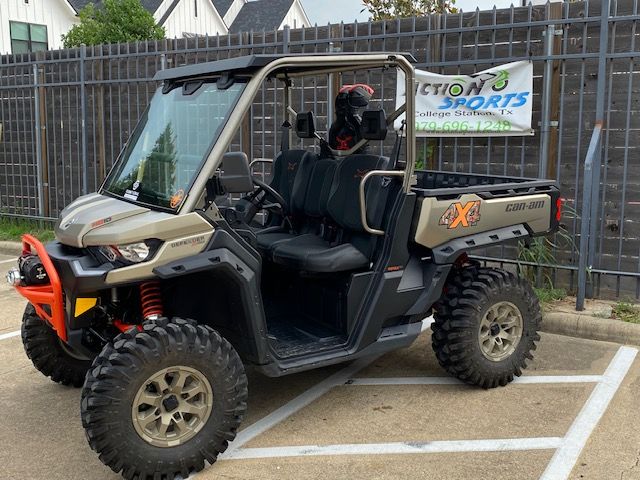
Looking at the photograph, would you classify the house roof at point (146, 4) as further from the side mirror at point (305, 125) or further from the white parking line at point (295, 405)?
the white parking line at point (295, 405)

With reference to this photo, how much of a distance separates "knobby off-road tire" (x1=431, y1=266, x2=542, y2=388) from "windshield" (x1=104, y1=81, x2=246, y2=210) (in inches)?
76.7

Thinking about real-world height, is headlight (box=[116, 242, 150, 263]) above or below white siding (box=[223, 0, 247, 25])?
below

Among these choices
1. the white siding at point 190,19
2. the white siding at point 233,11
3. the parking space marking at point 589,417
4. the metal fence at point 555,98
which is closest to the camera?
the parking space marking at point 589,417

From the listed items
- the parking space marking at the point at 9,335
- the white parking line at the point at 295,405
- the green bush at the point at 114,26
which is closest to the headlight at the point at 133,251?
the white parking line at the point at 295,405

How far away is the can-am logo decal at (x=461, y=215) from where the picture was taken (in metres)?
4.54

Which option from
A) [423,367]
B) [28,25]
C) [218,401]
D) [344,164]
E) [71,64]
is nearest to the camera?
[218,401]

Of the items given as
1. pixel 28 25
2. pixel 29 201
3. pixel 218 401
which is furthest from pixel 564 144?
pixel 28 25

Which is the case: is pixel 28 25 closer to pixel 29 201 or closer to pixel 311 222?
pixel 29 201

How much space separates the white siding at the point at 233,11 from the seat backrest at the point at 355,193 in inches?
1494

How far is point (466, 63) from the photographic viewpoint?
6.93 meters

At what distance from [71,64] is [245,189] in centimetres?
749

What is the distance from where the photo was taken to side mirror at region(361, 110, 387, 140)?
4375 millimetres

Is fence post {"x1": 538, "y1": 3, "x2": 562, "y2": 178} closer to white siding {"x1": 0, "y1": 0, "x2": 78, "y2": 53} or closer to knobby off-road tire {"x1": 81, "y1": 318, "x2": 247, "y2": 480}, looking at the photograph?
knobby off-road tire {"x1": 81, "y1": 318, "x2": 247, "y2": 480}

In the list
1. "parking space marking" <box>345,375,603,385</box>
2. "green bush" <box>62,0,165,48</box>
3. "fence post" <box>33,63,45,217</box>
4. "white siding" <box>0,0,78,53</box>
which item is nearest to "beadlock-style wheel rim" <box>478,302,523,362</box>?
"parking space marking" <box>345,375,603,385</box>
